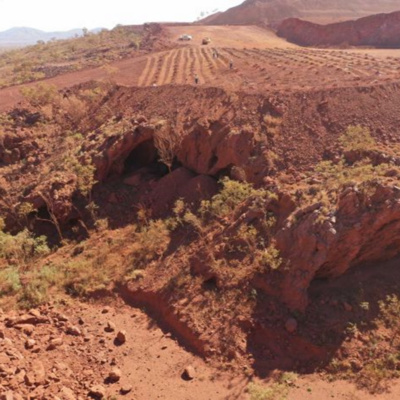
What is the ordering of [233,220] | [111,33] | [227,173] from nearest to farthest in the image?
[233,220]
[227,173]
[111,33]

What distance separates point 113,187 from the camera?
1827 centimetres

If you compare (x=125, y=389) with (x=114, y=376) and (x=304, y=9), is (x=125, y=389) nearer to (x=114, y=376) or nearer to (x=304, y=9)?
(x=114, y=376)

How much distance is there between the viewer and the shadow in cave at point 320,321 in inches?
420

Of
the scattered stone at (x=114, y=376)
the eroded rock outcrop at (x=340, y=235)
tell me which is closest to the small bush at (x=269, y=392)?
the eroded rock outcrop at (x=340, y=235)

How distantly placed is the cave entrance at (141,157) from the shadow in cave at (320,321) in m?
9.99

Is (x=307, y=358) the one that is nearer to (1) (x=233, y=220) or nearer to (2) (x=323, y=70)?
(1) (x=233, y=220)

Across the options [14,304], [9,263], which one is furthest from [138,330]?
[9,263]

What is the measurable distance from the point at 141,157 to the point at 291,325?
1179cm

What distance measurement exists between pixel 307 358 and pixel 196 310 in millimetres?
3487

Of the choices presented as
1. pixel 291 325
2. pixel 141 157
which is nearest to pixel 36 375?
pixel 291 325

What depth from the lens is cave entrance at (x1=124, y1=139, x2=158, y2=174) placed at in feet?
63.1

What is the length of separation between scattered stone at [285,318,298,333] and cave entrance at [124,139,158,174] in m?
11.1

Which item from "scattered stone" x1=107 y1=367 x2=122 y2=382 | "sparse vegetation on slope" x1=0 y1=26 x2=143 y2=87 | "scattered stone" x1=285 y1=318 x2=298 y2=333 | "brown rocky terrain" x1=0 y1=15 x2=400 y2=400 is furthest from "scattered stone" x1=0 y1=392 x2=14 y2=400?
"sparse vegetation on slope" x1=0 y1=26 x2=143 y2=87

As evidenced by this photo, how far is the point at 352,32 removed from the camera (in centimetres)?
3822
